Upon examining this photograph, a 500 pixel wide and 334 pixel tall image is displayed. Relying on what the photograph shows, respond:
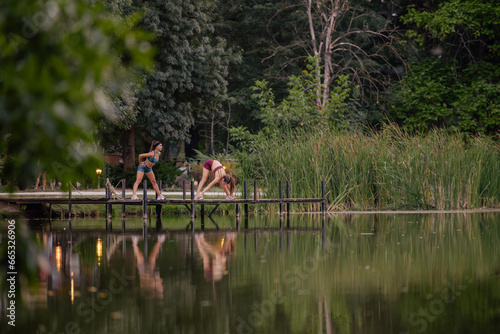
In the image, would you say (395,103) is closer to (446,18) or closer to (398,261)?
(446,18)

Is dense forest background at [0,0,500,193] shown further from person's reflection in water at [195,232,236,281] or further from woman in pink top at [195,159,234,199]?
person's reflection in water at [195,232,236,281]

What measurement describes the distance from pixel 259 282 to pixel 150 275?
157cm

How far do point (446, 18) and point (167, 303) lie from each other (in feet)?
103

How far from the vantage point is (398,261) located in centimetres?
1176

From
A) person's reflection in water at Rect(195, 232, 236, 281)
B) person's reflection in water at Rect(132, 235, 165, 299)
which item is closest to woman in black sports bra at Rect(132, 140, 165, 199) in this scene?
person's reflection in water at Rect(195, 232, 236, 281)

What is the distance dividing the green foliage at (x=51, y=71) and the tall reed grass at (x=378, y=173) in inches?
793

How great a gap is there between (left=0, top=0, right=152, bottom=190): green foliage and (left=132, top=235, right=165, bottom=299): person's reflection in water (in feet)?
17.2

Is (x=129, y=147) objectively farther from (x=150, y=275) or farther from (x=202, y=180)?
(x=150, y=275)

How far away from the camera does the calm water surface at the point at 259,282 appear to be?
22.9 feet

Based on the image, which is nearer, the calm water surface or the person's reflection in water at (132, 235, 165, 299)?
the calm water surface

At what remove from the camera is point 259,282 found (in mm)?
9594

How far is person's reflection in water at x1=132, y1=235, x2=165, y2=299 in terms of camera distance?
886cm

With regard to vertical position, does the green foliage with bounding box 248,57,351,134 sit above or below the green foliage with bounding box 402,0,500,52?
below

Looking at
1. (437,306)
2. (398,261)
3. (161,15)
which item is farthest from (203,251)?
(161,15)
